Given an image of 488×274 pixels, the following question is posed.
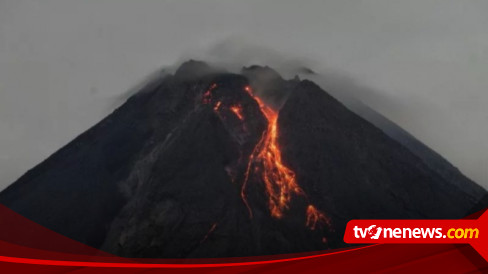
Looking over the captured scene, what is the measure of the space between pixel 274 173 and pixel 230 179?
7188 millimetres

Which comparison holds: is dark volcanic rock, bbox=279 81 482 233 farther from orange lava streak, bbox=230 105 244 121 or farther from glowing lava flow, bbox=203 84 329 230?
orange lava streak, bbox=230 105 244 121

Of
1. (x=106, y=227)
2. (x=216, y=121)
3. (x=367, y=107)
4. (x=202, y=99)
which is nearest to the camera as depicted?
(x=106, y=227)

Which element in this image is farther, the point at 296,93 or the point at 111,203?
the point at 296,93

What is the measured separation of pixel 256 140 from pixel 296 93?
42.2 feet

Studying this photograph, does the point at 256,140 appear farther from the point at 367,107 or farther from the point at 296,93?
the point at 367,107

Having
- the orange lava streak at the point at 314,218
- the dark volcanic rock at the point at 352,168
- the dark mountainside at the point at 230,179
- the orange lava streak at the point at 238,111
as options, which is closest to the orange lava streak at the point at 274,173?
the dark mountainside at the point at 230,179

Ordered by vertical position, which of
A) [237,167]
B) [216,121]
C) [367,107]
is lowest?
[367,107]

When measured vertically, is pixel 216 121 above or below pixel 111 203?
above

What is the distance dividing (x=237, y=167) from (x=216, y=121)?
11293mm

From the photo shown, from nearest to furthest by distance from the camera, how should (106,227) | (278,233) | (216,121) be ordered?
(278,233)
(106,227)
(216,121)

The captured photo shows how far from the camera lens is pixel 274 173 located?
2581 inches

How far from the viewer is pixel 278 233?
2164 inches

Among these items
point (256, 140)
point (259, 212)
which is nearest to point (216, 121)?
point (256, 140)

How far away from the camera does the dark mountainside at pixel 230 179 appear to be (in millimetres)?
56562
